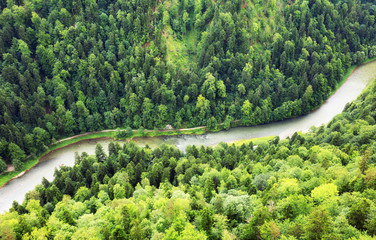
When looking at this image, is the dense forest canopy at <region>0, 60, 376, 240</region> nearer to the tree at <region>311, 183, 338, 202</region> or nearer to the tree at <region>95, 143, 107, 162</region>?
the tree at <region>311, 183, 338, 202</region>

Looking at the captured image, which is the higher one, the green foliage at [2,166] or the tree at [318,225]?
the tree at [318,225]

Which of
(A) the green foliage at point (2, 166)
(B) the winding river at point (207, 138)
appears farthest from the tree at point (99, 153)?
(A) the green foliage at point (2, 166)

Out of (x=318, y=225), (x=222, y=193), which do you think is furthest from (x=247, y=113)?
(x=318, y=225)

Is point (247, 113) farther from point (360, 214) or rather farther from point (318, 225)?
point (318, 225)

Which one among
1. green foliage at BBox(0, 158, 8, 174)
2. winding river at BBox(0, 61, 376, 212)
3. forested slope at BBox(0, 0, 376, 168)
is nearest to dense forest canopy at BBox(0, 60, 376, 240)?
winding river at BBox(0, 61, 376, 212)

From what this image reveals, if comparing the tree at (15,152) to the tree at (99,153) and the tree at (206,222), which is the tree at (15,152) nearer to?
the tree at (99,153)
